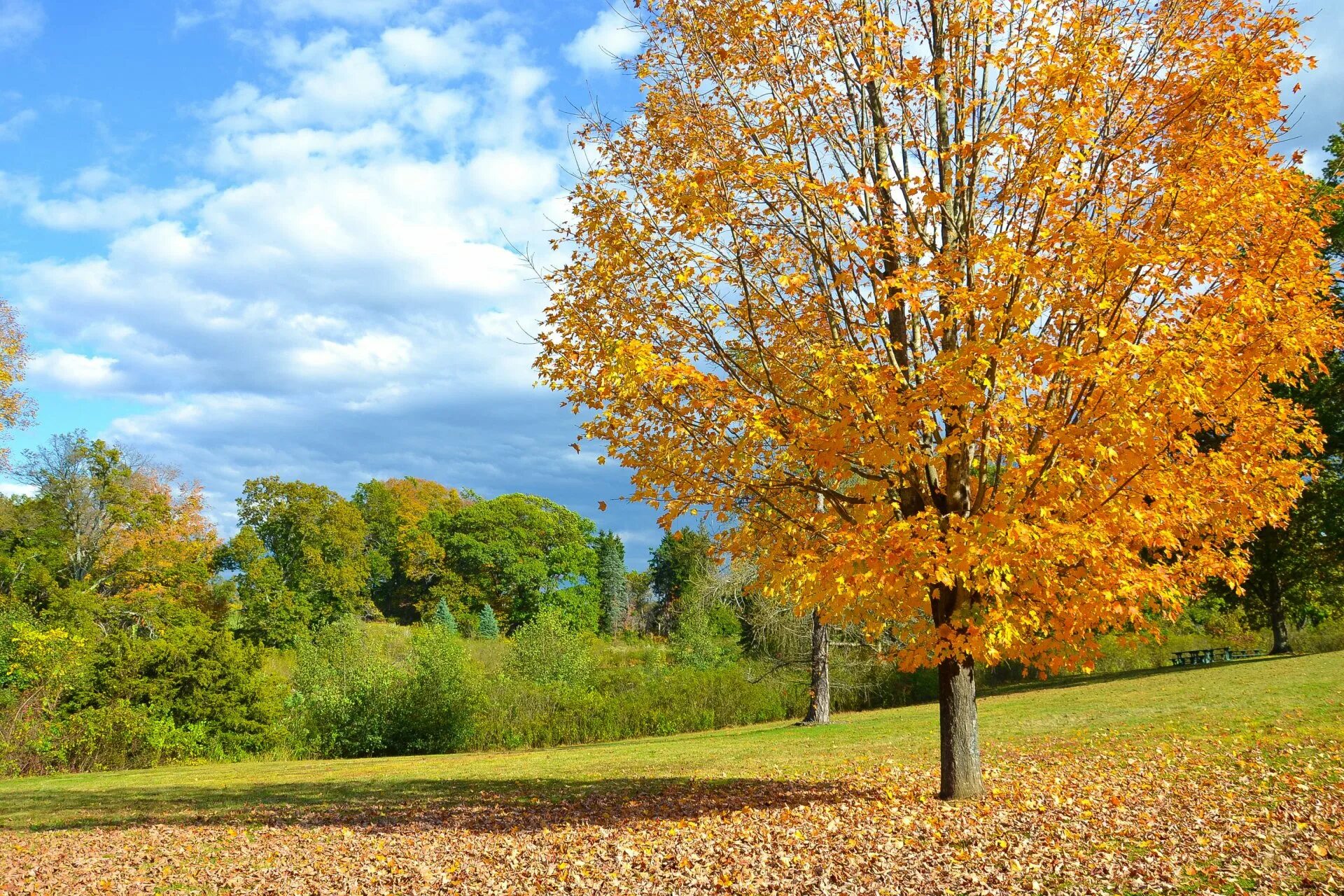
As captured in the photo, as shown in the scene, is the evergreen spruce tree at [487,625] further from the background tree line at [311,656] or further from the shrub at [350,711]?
the shrub at [350,711]

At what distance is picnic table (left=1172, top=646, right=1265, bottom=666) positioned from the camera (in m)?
28.8

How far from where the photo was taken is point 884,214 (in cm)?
802

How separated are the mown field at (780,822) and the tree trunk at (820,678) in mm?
4412

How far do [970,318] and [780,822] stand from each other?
16.5ft

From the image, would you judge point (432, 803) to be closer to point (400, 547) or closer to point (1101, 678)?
point (1101, 678)

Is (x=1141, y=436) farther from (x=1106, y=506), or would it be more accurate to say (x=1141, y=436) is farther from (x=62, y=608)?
(x=62, y=608)

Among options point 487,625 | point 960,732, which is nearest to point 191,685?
point 960,732

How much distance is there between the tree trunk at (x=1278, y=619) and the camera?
83.4ft

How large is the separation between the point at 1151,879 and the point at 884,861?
Answer: 178 cm

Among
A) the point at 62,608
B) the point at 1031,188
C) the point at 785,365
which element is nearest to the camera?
the point at 1031,188

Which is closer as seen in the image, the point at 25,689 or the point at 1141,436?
the point at 1141,436

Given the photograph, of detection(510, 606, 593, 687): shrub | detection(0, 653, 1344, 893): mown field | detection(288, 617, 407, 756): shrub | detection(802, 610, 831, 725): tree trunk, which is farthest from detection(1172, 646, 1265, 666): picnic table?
detection(288, 617, 407, 756): shrub

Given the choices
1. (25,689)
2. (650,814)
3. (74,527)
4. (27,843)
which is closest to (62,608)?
(74,527)

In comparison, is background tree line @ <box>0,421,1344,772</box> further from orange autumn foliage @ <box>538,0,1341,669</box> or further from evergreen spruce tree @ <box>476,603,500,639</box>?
evergreen spruce tree @ <box>476,603,500,639</box>
